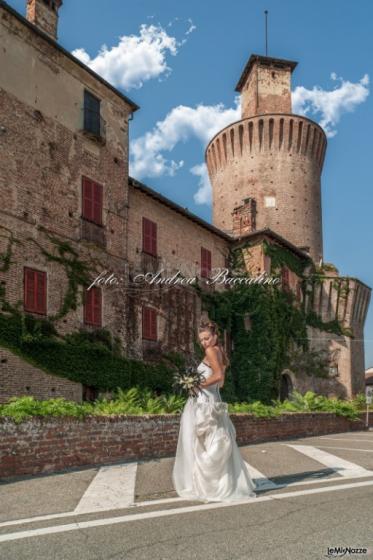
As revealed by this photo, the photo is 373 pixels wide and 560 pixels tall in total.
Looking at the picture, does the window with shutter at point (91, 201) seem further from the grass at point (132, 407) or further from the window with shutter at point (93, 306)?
the grass at point (132, 407)

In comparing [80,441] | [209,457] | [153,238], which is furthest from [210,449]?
[153,238]

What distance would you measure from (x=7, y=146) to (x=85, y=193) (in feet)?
11.1

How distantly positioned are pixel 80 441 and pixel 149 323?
1249 centimetres

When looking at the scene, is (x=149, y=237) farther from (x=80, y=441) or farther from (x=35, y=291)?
(x=80, y=441)

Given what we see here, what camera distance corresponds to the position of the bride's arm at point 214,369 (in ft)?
21.7

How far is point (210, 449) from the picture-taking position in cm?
638

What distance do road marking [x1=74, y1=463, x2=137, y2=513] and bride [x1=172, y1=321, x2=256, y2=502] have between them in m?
0.68

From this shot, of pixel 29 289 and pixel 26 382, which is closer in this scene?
pixel 26 382

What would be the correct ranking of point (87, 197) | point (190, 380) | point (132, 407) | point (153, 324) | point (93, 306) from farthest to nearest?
point (153, 324), point (87, 197), point (93, 306), point (132, 407), point (190, 380)

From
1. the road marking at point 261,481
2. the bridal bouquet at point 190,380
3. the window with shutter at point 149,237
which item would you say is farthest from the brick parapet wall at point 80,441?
the window with shutter at point 149,237

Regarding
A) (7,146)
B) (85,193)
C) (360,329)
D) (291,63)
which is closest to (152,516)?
(7,146)

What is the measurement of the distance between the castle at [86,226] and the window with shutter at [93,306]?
0.12 ft

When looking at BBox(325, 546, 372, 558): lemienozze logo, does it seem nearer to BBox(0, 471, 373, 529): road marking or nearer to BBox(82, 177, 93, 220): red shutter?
BBox(0, 471, 373, 529): road marking

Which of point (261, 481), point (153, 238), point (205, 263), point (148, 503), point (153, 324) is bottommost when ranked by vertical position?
point (261, 481)
